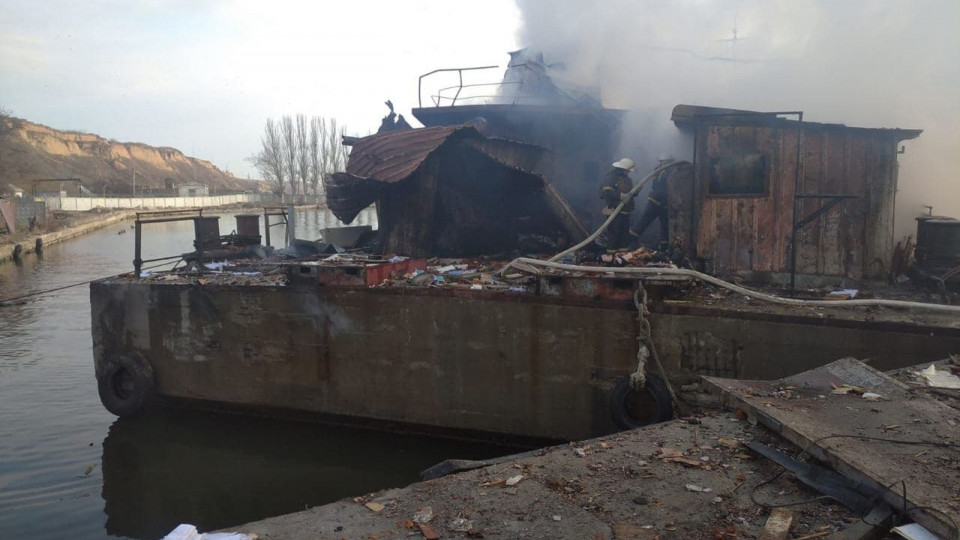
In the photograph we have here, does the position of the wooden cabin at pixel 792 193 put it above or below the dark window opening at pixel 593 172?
below

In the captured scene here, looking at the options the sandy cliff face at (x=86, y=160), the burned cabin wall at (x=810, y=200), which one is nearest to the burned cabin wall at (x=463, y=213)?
the burned cabin wall at (x=810, y=200)

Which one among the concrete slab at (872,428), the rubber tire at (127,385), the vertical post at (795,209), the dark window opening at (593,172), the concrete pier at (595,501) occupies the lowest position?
the rubber tire at (127,385)

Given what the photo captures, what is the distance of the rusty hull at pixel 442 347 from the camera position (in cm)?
604

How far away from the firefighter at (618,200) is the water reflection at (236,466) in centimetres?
382

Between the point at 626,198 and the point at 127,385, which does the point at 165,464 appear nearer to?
the point at 127,385

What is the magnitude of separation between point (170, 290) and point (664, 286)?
6404mm

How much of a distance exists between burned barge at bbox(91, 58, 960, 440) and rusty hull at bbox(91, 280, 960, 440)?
19 millimetres

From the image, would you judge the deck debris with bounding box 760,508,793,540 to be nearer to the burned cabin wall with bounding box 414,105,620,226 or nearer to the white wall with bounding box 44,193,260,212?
the burned cabin wall with bounding box 414,105,620,226

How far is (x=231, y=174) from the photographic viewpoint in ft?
458

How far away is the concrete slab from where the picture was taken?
312cm

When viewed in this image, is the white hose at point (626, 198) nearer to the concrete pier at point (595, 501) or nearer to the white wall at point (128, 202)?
the concrete pier at point (595, 501)

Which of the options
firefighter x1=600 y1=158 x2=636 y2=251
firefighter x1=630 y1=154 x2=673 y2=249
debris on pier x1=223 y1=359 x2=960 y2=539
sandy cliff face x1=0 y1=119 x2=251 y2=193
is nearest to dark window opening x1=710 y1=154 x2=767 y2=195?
firefighter x1=630 y1=154 x2=673 y2=249

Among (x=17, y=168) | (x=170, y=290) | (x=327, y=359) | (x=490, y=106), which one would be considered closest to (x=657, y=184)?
(x=490, y=106)

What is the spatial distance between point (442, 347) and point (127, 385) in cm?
477
